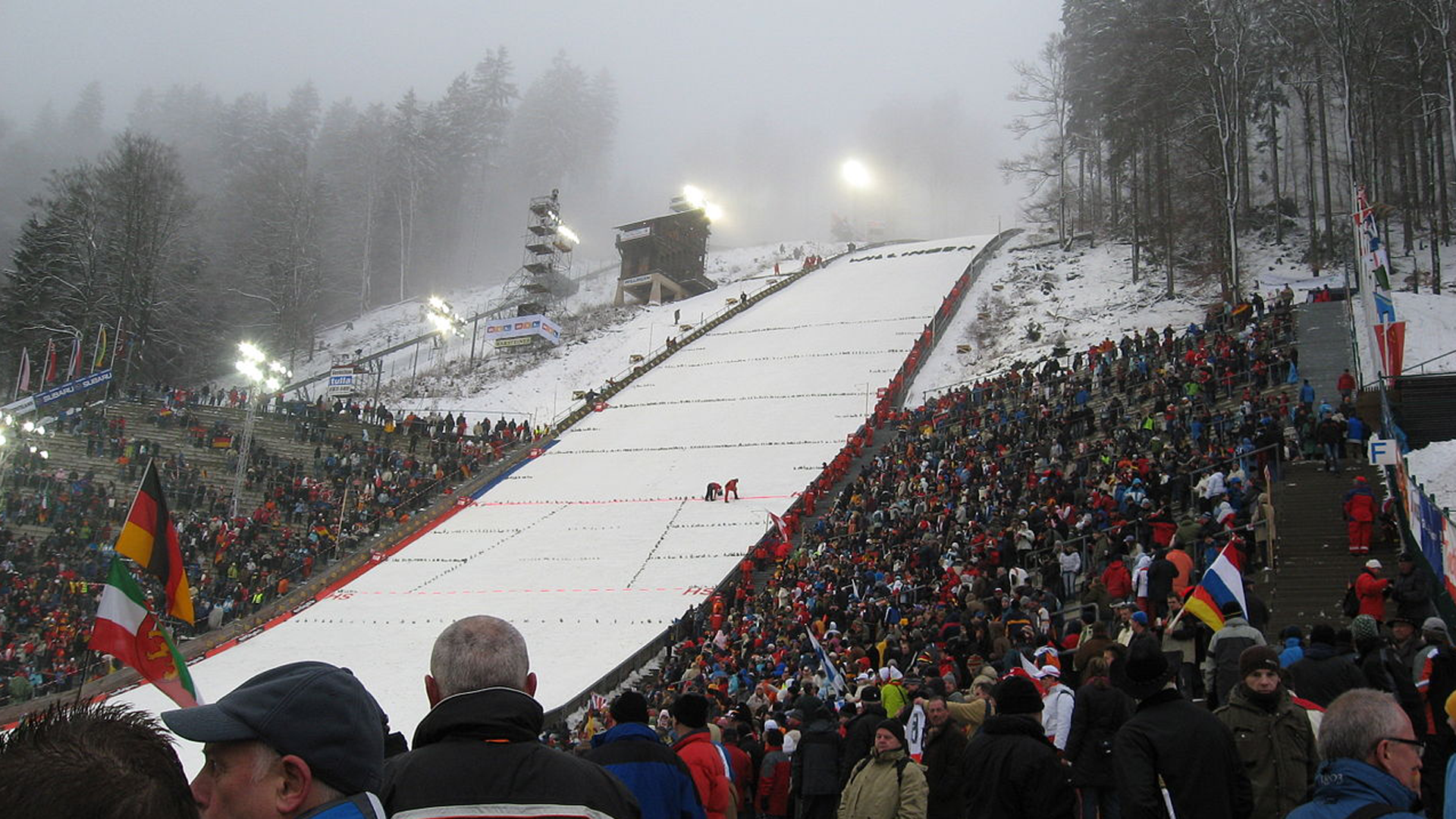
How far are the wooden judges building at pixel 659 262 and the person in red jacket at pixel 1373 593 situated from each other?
53.1 metres

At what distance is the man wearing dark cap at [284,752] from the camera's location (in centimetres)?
224

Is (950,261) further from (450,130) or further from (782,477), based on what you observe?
(450,130)

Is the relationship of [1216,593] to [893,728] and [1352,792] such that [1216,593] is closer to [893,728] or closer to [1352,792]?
[893,728]

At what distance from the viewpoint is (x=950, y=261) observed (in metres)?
56.1

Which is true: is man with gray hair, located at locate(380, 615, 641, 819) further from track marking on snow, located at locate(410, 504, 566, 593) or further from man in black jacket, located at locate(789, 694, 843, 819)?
track marking on snow, located at locate(410, 504, 566, 593)

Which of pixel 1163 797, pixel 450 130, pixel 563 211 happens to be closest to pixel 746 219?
pixel 563 211

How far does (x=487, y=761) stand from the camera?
110 inches

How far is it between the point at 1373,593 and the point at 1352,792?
8482mm

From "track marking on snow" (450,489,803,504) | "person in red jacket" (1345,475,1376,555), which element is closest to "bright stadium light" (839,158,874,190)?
"track marking on snow" (450,489,803,504)

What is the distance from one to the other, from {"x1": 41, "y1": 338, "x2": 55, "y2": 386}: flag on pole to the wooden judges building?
89.5 ft

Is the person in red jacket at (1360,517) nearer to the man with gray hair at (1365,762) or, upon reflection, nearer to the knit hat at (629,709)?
the man with gray hair at (1365,762)

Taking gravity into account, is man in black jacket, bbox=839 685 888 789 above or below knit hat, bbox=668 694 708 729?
below

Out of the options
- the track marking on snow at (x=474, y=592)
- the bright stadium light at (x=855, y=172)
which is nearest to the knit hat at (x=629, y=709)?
the track marking on snow at (x=474, y=592)

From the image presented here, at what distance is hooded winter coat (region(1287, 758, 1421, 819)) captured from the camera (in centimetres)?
325
